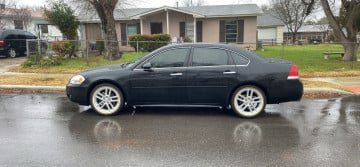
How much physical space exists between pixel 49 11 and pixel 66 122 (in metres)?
12.7

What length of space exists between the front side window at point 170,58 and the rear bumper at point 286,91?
188 cm

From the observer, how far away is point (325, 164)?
13.2ft

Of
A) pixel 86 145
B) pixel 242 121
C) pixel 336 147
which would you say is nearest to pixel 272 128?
pixel 242 121

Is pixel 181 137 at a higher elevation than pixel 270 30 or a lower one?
lower

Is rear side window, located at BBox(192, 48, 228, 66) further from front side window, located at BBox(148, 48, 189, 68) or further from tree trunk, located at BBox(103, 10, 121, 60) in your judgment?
tree trunk, located at BBox(103, 10, 121, 60)

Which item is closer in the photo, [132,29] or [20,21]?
[132,29]

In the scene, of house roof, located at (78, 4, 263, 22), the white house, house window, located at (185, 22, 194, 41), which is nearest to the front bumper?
house roof, located at (78, 4, 263, 22)

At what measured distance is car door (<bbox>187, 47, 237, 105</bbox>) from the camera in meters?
6.24

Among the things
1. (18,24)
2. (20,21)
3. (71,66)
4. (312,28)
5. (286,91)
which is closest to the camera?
(286,91)

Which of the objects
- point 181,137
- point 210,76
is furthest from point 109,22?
point 181,137

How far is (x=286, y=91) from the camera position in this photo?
623cm

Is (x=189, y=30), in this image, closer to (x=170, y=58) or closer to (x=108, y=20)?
(x=108, y=20)

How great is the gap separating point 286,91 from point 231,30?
18.5 meters

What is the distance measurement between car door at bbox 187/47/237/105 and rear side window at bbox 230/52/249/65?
0.10 meters
